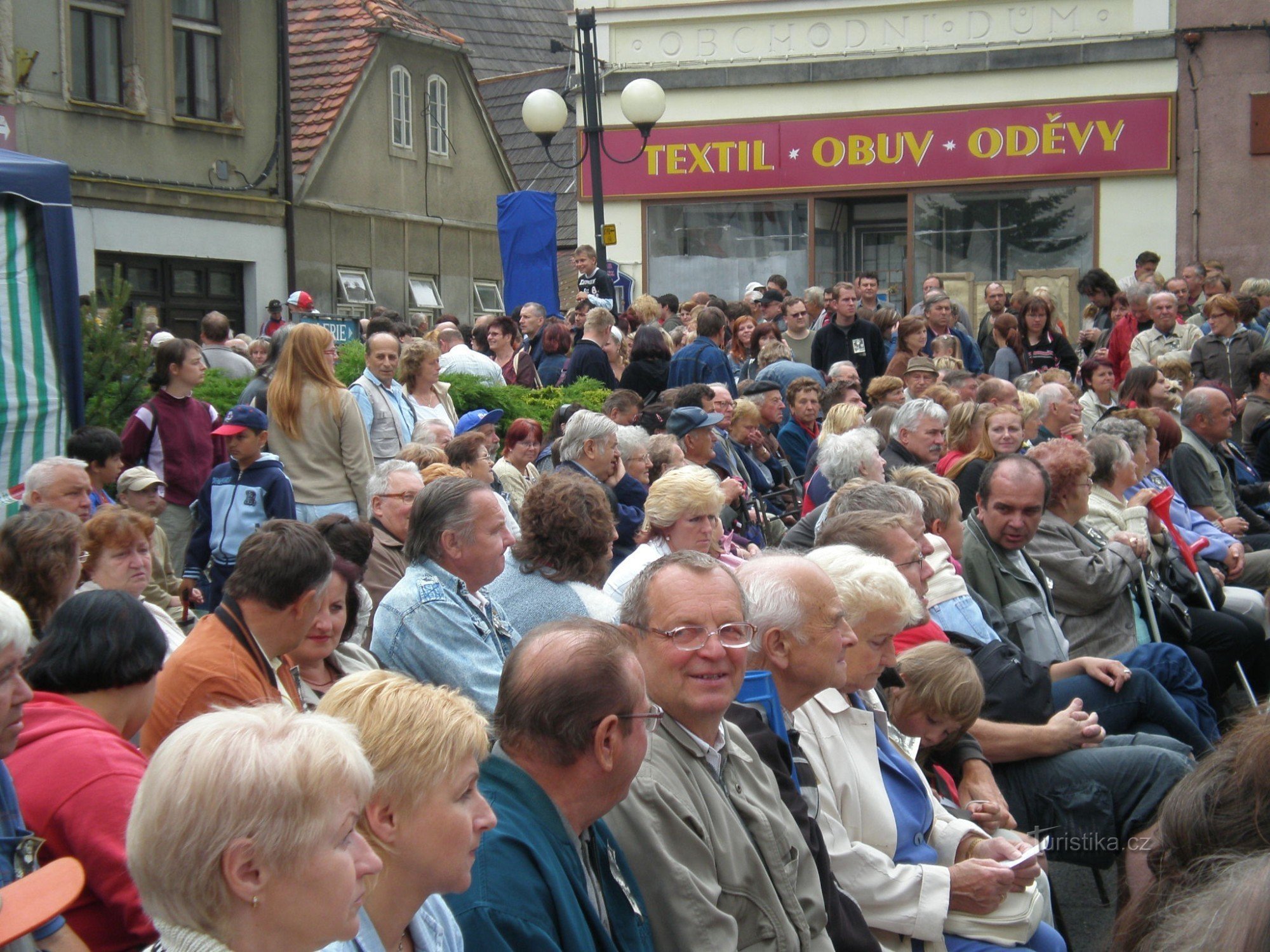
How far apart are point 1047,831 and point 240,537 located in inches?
164

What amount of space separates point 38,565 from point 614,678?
2.31 m

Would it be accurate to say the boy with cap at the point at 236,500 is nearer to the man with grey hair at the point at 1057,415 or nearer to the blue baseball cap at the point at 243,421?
the blue baseball cap at the point at 243,421

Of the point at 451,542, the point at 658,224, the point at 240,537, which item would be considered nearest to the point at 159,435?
the point at 240,537

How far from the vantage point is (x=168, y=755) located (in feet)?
7.38

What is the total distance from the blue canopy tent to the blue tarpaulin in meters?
7.17

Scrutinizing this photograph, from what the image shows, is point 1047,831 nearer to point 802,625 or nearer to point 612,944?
point 802,625

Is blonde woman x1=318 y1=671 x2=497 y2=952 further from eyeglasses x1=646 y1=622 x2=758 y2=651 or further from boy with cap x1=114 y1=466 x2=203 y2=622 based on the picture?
boy with cap x1=114 y1=466 x2=203 y2=622

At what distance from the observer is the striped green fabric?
7.29m

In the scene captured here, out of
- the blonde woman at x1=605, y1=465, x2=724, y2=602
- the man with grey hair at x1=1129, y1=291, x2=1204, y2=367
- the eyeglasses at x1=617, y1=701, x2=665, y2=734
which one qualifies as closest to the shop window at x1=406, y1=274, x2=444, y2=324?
the man with grey hair at x1=1129, y1=291, x2=1204, y2=367

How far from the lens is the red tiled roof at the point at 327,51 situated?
20.7 metres

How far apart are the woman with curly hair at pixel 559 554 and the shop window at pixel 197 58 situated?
47.9 ft

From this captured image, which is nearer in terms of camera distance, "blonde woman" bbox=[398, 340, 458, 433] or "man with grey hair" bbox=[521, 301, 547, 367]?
"blonde woman" bbox=[398, 340, 458, 433]

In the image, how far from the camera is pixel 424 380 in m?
9.24

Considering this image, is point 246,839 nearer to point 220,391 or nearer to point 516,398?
point 220,391
